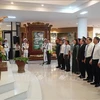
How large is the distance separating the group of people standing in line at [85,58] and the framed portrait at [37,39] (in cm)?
455

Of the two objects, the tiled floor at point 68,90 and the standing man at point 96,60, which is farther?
the standing man at point 96,60

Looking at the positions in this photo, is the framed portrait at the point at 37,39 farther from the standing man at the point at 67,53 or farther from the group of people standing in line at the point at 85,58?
the standing man at the point at 67,53

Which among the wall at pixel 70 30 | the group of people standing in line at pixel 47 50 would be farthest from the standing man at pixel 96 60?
the wall at pixel 70 30

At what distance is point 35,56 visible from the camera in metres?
14.0

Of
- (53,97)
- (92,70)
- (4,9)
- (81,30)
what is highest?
(4,9)

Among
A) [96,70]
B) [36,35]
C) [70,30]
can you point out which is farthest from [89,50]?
[70,30]

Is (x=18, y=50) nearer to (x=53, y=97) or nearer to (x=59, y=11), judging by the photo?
(x=59, y=11)

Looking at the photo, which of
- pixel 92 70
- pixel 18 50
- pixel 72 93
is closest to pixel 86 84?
pixel 92 70

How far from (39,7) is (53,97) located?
5.42 meters

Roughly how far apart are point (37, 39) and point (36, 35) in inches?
12.3

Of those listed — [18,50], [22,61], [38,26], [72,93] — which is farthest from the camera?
[18,50]

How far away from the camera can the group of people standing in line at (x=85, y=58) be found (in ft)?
18.8

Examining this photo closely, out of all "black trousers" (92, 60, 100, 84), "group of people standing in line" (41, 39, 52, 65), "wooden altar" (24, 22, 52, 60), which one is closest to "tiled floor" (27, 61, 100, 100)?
"black trousers" (92, 60, 100, 84)

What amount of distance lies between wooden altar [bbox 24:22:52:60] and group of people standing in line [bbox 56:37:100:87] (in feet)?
14.7
